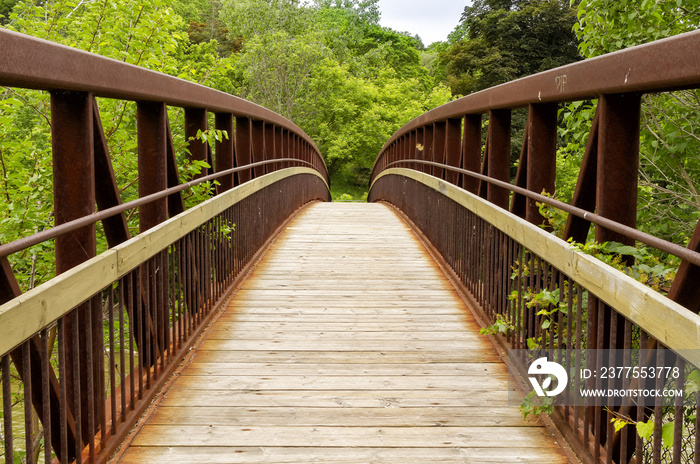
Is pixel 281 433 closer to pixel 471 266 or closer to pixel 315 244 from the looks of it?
pixel 471 266

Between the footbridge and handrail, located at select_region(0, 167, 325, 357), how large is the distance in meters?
0.01

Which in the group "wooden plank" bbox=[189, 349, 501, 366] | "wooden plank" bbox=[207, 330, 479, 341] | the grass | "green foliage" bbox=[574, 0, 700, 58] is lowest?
the grass

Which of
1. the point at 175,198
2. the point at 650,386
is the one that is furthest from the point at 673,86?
the point at 175,198

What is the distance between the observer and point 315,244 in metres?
8.73

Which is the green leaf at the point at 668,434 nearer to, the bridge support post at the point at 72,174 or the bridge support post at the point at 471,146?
the bridge support post at the point at 72,174

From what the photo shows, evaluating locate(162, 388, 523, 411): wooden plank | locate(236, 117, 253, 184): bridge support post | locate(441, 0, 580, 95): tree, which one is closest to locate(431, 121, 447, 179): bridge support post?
locate(236, 117, 253, 184): bridge support post

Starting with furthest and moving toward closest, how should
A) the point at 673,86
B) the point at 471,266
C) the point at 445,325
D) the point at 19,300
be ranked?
the point at 471,266, the point at 445,325, the point at 673,86, the point at 19,300

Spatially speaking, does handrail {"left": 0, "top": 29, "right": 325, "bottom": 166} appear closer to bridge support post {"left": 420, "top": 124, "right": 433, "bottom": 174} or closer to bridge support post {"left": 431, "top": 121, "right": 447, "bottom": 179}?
bridge support post {"left": 431, "top": 121, "right": 447, "bottom": 179}

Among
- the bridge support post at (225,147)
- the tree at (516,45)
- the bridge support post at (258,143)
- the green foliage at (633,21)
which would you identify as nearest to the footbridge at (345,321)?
the bridge support post at (225,147)

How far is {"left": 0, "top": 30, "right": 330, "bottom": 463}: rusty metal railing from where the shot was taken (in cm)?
239

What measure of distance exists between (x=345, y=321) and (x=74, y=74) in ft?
9.70

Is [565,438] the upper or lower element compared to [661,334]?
lower

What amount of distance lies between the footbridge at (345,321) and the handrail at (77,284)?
11 mm

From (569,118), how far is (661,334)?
599 cm
